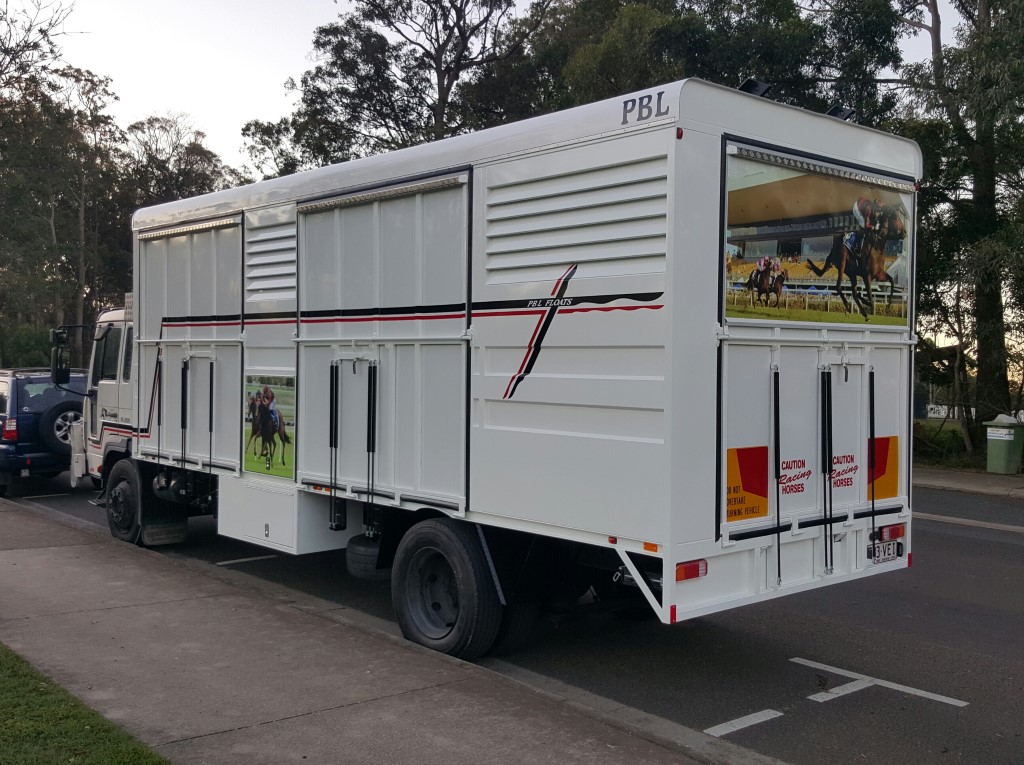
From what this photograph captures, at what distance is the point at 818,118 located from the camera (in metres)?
5.93

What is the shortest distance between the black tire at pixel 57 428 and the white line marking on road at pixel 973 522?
12046 millimetres

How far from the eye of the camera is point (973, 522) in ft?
43.2

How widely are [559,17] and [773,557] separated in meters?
29.6

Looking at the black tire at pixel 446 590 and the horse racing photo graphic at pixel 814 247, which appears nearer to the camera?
the horse racing photo graphic at pixel 814 247

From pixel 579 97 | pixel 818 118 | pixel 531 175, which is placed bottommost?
pixel 531 175

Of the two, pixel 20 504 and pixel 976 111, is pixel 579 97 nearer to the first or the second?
pixel 976 111

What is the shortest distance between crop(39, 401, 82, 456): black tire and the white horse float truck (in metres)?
7.37

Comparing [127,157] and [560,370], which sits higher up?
[127,157]

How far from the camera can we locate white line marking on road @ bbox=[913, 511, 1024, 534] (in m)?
12.6

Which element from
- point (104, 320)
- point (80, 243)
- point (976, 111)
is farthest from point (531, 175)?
point (80, 243)

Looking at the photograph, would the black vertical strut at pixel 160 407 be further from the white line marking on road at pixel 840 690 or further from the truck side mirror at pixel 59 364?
the white line marking on road at pixel 840 690

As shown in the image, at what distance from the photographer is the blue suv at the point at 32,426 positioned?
14227 millimetres

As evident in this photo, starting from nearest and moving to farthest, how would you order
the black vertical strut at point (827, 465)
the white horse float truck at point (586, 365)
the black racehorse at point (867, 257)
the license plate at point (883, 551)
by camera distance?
the white horse float truck at point (586, 365)
the black vertical strut at point (827, 465)
the black racehorse at point (867, 257)
the license plate at point (883, 551)

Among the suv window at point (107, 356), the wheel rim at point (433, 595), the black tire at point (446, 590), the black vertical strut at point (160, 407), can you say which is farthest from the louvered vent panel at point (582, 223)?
the suv window at point (107, 356)
